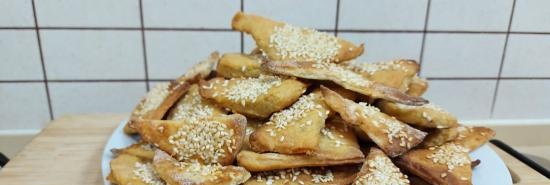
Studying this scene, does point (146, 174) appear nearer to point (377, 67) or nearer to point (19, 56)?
point (377, 67)

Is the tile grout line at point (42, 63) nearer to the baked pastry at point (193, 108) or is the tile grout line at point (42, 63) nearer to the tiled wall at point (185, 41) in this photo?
the tiled wall at point (185, 41)

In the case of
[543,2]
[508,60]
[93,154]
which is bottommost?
[93,154]

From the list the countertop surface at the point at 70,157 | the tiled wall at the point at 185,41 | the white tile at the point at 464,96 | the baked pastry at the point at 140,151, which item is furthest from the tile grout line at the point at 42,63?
the white tile at the point at 464,96

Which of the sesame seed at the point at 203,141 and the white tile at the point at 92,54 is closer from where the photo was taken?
the sesame seed at the point at 203,141

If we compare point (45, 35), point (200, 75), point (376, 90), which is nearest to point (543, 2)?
point (376, 90)

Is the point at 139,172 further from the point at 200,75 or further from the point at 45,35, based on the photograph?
the point at 45,35

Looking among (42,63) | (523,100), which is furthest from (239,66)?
(523,100)

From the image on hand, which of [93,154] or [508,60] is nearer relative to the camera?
[93,154]
